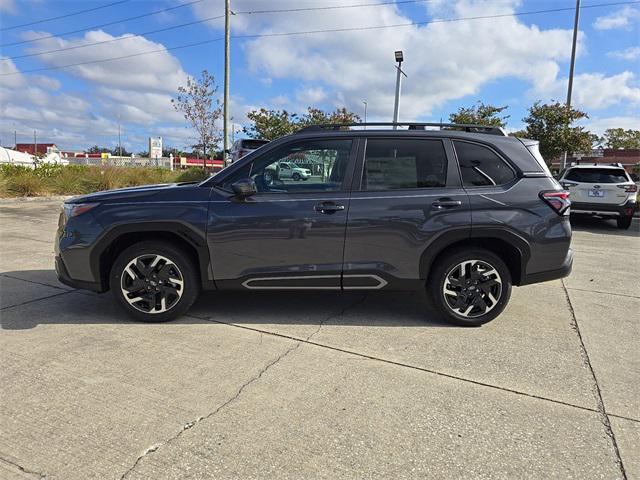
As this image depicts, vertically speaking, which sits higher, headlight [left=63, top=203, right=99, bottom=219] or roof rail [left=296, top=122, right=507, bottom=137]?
roof rail [left=296, top=122, right=507, bottom=137]

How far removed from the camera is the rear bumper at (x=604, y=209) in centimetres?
1163

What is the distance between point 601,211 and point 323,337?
416 inches

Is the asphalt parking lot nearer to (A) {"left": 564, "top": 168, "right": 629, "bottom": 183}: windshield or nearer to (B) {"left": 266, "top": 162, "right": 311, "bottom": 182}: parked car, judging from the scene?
(B) {"left": 266, "top": 162, "right": 311, "bottom": 182}: parked car

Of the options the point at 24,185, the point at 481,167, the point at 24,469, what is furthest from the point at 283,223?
the point at 24,185

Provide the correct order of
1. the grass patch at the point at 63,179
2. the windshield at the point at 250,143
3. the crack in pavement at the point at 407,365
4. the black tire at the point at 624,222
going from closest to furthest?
1. the crack in pavement at the point at 407,365
2. the black tire at the point at 624,222
3. the grass patch at the point at 63,179
4. the windshield at the point at 250,143

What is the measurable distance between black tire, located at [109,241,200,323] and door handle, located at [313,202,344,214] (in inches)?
49.5

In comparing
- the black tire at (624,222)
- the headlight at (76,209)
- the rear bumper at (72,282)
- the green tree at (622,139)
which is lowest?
the rear bumper at (72,282)

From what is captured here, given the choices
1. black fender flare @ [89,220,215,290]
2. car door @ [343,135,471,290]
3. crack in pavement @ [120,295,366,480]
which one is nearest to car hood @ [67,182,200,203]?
black fender flare @ [89,220,215,290]

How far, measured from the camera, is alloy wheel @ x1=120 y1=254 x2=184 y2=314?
13.8 feet

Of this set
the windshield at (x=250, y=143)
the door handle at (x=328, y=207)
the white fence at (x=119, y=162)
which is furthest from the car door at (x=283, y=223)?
the white fence at (x=119, y=162)

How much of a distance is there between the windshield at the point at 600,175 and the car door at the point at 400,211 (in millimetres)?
9414

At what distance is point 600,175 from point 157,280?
11608 millimetres

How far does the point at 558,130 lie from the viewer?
69.8 feet

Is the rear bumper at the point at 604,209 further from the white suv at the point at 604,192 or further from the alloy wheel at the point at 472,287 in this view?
the alloy wheel at the point at 472,287
